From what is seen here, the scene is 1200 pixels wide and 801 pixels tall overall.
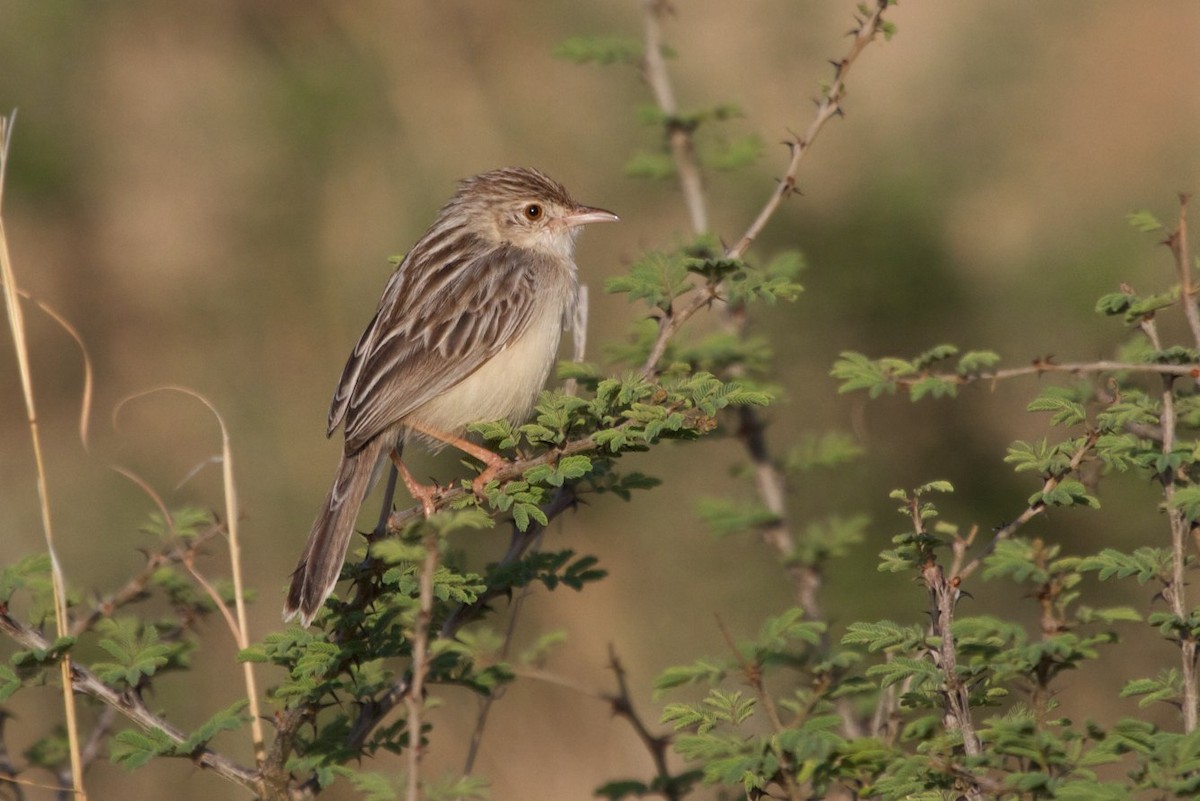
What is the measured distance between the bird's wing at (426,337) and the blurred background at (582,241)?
1.33 m

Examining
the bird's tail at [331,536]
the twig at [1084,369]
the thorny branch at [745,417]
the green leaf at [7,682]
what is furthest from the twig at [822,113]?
the green leaf at [7,682]

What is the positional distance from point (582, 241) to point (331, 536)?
4369 millimetres

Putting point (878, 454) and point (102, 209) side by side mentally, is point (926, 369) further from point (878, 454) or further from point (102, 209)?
point (102, 209)

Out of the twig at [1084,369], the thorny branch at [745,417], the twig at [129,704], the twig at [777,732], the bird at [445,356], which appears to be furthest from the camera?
the thorny branch at [745,417]

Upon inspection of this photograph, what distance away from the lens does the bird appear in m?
5.15

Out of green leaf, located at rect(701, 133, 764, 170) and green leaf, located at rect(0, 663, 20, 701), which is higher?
green leaf, located at rect(701, 133, 764, 170)

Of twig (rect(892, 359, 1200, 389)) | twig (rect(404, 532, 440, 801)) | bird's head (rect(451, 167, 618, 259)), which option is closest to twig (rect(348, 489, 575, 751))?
twig (rect(404, 532, 440, 801))

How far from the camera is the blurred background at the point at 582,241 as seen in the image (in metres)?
7.38

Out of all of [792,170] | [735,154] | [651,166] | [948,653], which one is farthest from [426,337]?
[948,653]

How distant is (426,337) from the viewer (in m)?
5.39

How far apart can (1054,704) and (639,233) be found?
583cm

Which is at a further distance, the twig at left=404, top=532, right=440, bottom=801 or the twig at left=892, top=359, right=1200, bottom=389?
the twig at left=892, top=359, right=1200, bottom=389

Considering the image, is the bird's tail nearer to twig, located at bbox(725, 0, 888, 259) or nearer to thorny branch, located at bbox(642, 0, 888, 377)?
thorny branch, located at bbox(642, 0, 888, 377)

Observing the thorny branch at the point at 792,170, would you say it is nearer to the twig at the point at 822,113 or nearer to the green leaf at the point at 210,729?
the twig at the point at 822,113
